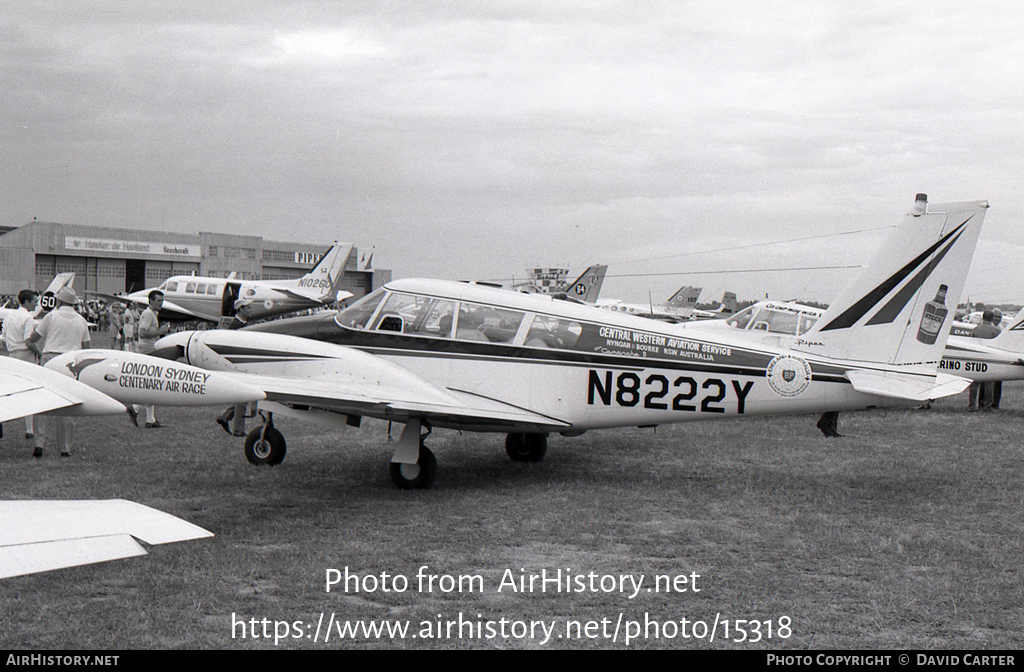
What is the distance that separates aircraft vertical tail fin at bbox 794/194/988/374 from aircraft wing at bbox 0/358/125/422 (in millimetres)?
7361

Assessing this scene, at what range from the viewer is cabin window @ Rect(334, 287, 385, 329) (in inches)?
363

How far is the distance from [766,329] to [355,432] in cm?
904

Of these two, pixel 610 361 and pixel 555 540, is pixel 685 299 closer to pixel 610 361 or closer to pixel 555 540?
pixel 610 361

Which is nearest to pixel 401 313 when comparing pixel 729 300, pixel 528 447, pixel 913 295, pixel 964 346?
pixel 528 447

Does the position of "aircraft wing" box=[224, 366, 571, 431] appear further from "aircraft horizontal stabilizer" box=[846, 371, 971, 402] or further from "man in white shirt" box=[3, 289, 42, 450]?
"man in white shirt" box=[3, 289, 42, 450]

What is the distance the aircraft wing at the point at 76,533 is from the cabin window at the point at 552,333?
21.9ft

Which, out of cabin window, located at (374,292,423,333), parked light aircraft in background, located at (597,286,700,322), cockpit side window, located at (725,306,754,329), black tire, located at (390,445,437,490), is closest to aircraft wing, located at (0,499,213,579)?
black tire, located at (390,445,437,490)

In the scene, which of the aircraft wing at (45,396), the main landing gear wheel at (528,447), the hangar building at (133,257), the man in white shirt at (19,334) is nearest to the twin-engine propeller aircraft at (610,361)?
the main landing gear wheel at (528,447)

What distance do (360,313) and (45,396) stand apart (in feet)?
20.1

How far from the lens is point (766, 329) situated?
1658cm

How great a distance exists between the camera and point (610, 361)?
28.0 ft

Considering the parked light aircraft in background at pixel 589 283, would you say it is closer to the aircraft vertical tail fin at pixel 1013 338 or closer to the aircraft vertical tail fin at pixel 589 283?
the aircraft vertical tail fin at pixel 589 283
